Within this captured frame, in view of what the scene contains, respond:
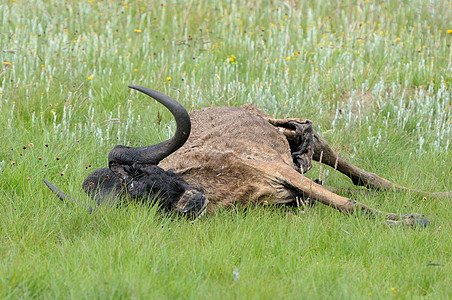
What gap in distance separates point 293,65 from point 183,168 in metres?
4.67

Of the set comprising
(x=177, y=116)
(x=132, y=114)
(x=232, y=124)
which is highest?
(x=177, y=116)

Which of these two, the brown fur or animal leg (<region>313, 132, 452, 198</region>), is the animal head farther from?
animal leg (<region>313, 132, 452, 198</region>)

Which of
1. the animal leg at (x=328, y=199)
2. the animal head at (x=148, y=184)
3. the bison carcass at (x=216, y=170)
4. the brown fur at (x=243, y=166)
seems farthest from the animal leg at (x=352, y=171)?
the animal head at (x=148, y=184)

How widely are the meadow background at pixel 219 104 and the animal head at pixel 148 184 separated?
0.41 ft

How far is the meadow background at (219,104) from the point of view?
346cm

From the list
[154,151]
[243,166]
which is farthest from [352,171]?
[154,151]

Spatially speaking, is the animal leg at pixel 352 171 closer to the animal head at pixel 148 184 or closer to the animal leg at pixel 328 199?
the animal leg at pixel 328 199

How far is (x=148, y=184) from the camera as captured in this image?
4.20 meters

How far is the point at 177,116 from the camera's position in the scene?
3.87 meters

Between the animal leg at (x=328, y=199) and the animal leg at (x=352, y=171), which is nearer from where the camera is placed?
the animal leg at (x=328, y=199)

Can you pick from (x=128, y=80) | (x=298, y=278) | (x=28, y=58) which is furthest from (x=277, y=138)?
(x=28, y=58)

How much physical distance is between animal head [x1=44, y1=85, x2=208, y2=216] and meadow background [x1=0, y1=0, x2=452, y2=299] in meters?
0.12

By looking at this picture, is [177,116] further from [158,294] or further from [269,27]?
[269,27]

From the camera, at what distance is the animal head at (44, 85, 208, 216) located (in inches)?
164
